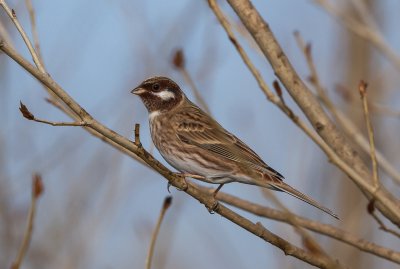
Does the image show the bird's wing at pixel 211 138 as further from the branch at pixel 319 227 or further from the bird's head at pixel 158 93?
the branch at pixel 319 227

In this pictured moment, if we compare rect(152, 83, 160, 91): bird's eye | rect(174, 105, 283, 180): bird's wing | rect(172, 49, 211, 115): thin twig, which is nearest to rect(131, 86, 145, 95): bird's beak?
rect(152, 83, 160, 91): bird's eye

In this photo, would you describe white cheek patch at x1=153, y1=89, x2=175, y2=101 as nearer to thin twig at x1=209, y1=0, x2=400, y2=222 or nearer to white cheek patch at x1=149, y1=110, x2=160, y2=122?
white cheek patch at x1=149, y1=110, x2=160, y2=122

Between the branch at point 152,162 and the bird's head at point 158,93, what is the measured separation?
106 inches

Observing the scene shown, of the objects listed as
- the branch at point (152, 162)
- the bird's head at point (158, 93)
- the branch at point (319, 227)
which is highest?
the bird's head at point (158, 93)

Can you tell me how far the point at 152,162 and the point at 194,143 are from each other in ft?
9.40

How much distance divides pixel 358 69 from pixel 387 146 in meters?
2.81

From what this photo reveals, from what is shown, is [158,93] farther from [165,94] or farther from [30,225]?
[30,225]

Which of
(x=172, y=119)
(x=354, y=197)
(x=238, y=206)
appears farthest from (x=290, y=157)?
(x=354, y=197)

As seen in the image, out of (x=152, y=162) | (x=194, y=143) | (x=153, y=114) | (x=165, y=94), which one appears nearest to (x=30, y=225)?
(x=152, y=162)

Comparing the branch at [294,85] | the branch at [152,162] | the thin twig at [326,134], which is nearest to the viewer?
the branch at [152,162]

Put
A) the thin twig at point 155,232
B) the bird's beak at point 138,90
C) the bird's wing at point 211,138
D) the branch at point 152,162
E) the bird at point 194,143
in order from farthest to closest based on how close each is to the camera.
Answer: the bird's beak at point 138,90 → the bird's wing at point 211,138 → the bird at point 194,143 → the thin twig at point 155,232 → the branch at point 152,162

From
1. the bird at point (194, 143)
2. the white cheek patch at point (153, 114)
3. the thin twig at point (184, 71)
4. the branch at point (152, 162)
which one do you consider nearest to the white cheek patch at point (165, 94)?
the bird at point (194, 143)

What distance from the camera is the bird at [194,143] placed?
654 centimetres

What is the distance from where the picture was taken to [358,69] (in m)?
12.6
